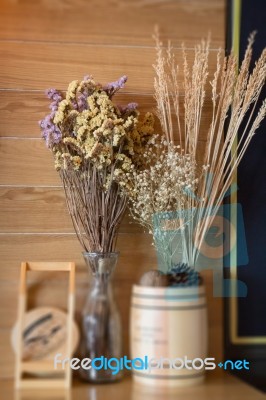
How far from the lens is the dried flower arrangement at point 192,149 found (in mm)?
1449

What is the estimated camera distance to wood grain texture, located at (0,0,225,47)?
59.1 inches

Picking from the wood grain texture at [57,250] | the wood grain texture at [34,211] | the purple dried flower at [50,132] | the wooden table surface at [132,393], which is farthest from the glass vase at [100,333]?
the purple dried flower at [50,132]

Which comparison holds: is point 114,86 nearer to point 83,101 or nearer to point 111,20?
point 83,101

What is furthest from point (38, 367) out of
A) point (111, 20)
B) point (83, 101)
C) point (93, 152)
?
point (111, 20)

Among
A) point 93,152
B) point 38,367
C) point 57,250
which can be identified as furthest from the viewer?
point 57,250

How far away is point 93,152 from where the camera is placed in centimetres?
138

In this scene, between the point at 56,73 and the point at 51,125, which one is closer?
the point at 51,125

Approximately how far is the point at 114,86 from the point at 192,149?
0.27 meters

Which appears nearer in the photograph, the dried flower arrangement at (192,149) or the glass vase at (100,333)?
the glass vase at (100,333)

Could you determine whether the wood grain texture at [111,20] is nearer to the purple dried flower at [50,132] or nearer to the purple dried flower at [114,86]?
the purple dried flower at [114,86]

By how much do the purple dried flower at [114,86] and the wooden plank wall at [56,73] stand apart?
0.08m

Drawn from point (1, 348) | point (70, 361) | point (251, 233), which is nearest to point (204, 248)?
point (251, 233)

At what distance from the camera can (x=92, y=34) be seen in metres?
1.54

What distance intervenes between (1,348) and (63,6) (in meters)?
0.91
